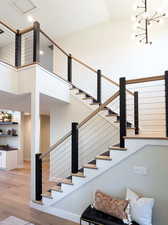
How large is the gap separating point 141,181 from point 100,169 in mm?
647

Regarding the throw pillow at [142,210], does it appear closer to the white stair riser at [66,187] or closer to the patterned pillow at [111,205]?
the patterned pillow at [111,205]

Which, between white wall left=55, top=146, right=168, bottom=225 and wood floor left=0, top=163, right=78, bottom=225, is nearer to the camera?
white wall left=55, top=146, right=168, bottom=225

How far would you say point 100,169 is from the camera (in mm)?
2734

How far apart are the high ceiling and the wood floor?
5.02 metres

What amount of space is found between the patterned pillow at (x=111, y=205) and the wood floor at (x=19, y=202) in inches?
31.9

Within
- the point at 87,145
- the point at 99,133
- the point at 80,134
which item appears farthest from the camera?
the point at 80,134

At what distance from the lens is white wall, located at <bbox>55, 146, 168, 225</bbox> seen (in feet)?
7.75

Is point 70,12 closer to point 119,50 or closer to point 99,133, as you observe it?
point 119,50

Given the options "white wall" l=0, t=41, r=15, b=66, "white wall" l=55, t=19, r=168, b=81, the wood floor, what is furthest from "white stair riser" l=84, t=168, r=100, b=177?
"white wall" l=0, t=41, r=15, b=66

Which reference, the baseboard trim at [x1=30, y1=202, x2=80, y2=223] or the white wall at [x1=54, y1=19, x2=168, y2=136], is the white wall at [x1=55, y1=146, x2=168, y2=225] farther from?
the white wall at [x1=54, y1=19, x2=168, y2=136]

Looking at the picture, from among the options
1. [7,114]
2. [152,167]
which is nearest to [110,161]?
[152,167]

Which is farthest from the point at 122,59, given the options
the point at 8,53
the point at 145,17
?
the point at 8,53

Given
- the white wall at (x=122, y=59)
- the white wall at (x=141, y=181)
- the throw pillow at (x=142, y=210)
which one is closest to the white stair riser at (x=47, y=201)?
the white wall at (x=141, y=181)

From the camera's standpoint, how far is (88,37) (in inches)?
225
